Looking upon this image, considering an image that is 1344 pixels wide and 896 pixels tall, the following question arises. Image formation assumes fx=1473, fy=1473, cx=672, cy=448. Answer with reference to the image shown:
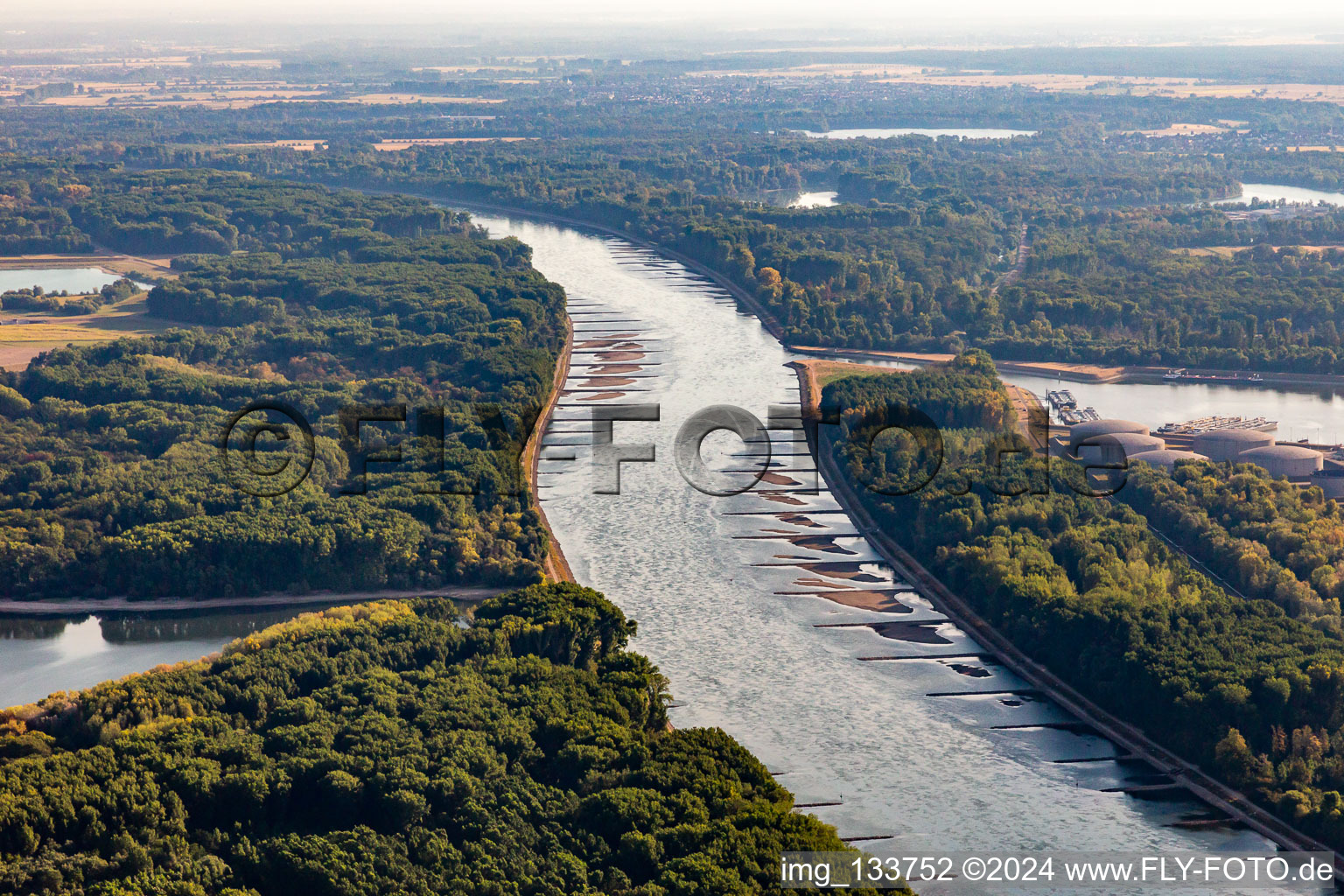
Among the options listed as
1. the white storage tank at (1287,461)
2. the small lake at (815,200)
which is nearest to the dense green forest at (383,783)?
the white storage tank at (1287,461)

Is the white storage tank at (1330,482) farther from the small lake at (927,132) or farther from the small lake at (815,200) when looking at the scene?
the small lake at (927,132)

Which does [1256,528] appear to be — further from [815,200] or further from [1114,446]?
[815,200]

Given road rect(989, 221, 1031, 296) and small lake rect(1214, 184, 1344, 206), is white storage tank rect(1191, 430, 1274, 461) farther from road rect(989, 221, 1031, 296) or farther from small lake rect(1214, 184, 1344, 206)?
small lake rect(1214, 184, 1344, 206)

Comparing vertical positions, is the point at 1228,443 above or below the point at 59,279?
below

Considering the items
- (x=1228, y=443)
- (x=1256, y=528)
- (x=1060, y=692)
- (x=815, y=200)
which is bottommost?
(x=1060, y=692)

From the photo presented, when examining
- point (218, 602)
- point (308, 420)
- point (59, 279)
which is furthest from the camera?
point (59, 279)

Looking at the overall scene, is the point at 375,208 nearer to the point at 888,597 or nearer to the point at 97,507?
the point at 97,507

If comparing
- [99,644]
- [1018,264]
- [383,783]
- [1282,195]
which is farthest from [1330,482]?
[1282,195]
